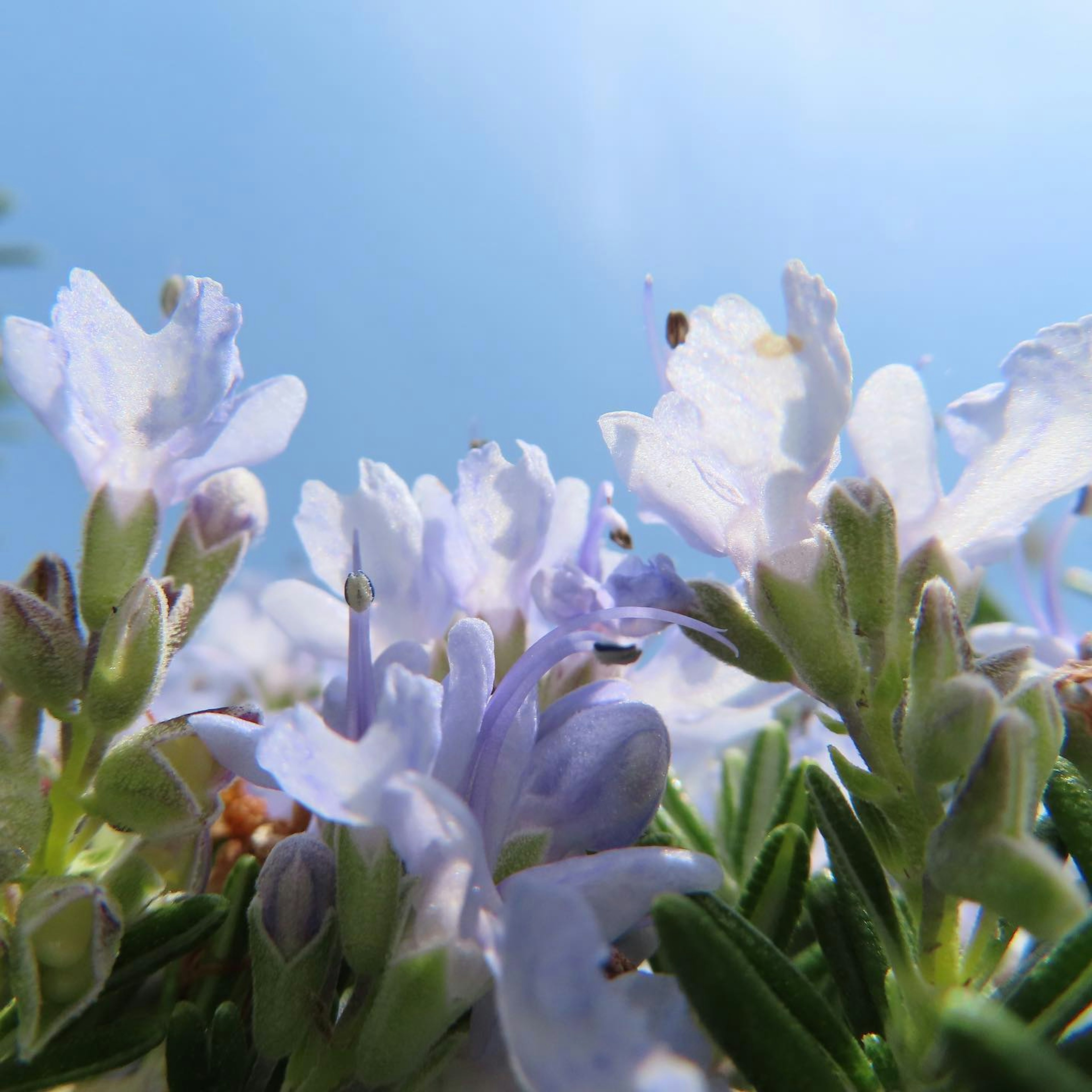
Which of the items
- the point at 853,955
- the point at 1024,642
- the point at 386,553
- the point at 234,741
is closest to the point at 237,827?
the point at 386,553

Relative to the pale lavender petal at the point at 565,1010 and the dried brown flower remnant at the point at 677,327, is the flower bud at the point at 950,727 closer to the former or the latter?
the pale lavender petal at the point at 565,1010

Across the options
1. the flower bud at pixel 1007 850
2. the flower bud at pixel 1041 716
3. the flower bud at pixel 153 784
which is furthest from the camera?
the flower bud at pixel 153 784

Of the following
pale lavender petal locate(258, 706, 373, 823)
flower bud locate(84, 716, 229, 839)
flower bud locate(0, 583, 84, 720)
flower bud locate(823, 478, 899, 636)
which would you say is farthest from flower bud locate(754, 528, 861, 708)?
flower bud locate(0, 583, 84, 720)

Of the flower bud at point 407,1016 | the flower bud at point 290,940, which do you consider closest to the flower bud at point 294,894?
the flower bud at point 290,940

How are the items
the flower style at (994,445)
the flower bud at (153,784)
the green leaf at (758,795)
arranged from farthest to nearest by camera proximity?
the green leaf at (758,795), the flower style at (994,445), the flower bud at (153,784)

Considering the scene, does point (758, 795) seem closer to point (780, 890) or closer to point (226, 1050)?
point (780, 890)

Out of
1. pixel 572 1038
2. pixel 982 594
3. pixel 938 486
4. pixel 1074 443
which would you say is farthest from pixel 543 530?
pixel 982 594
